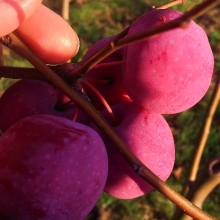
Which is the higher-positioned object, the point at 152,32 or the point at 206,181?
the point at 152,32

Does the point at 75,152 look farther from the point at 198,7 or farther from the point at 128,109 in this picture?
the point at 198,7

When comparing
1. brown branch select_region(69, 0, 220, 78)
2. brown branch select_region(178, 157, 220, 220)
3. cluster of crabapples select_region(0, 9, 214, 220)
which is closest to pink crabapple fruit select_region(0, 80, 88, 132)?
cluster of crabapples select_region(0, 9, 214, 220)

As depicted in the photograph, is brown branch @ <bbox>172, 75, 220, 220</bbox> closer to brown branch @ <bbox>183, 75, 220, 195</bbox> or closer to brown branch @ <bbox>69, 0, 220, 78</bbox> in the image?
brown branch @ <bbox>183, 75, 220, 195</bbox>

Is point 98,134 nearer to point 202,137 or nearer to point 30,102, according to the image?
point 30,102

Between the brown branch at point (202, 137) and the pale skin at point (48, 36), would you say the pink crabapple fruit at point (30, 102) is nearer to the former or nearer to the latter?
the pale skin at point (48, 36)

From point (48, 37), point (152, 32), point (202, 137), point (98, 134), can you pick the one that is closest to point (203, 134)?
point (202, 137)

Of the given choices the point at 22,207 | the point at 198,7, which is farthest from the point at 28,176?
the point at 198,7

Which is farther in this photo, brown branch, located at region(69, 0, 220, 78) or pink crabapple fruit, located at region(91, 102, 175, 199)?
pink crabapple fruit, located at region(91, 102, 175, 199)

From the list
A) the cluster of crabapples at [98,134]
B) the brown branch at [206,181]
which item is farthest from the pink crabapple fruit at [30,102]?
the brown branch at [206,181]
